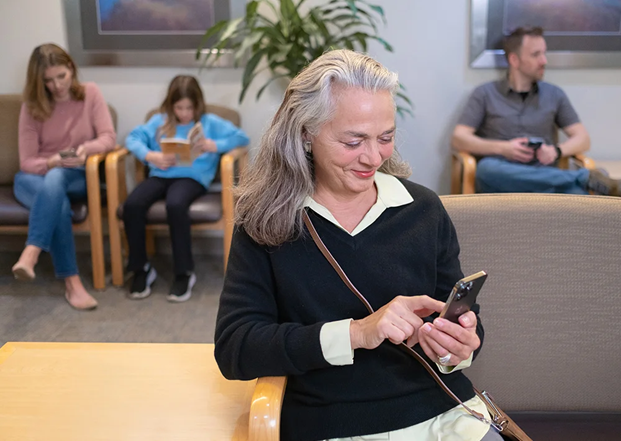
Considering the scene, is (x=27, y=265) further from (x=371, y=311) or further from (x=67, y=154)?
(x=371, y=311)

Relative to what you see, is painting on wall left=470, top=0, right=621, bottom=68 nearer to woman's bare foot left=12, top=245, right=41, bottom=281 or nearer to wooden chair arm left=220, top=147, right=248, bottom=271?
wooden chair arm left=220, top=147, right=248, bottom=271

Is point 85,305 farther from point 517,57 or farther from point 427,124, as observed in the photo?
point 517,57

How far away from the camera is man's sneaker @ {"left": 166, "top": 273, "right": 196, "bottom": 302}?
3592 mm

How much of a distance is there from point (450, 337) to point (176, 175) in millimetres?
2692

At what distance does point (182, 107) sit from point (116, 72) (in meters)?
0.71

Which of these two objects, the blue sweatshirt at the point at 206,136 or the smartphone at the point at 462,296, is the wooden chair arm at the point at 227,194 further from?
the smartphone at the point at 462,296

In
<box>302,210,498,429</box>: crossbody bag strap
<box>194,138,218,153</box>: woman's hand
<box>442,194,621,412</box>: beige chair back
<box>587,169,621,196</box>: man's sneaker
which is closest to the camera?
<box>302,210,498,429</box>: crossbody bag strap

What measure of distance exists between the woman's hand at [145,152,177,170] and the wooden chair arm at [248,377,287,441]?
257cm

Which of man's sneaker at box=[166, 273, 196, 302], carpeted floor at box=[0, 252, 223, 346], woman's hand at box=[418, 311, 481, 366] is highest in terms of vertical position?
woman's hand at box=[418, 311, 481, 366]

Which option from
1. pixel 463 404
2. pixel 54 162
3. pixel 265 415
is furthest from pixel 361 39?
pixel 265 415

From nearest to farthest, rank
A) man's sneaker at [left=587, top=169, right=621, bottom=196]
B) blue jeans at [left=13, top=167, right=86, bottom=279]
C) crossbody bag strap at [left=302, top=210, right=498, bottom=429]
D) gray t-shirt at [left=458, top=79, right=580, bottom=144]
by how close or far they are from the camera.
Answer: crossbody bag strap at [left=302, top=210, right=498, bottom=429] → man's sneaker at [left=587, top=169, right=621, bottom=196] → blue jeans at [left=13, top=167, right=86, bottom=279] → gray t-shirt at [left=458, top=79, right=580, bottom=144]

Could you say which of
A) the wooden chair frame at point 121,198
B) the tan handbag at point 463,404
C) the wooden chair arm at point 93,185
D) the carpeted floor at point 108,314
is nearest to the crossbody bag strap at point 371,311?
the tan handbag at point 463,404

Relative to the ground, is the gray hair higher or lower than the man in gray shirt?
higher

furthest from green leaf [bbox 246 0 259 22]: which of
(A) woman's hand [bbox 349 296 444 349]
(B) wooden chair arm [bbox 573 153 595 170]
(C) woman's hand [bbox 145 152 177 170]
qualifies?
(A) woman's hand [bbox 349 296 444 349]
